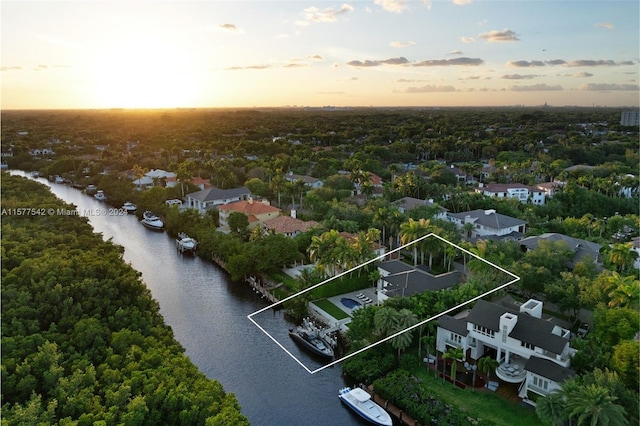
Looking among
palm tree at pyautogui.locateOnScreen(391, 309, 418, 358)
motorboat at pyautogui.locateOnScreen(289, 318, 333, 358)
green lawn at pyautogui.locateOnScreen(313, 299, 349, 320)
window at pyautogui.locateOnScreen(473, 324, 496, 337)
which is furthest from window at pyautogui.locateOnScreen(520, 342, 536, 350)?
green lawn at pyautogui.locateOnScreen(313, 299, 349, 320)

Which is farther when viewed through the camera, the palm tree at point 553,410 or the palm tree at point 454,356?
the palm tree at point 454,356

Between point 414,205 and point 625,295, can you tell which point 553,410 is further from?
point 414,205

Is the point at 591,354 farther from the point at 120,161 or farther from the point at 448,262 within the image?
the point at 120,161

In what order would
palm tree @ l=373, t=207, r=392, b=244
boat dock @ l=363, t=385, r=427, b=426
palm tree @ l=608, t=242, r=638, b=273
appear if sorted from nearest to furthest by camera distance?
boat dock @ l=363, t=385, r=427, b=426 < palm tree @ l=608, t=242, r=638, b=273 < palm tree @ l=373, t=207, r=392, b=244

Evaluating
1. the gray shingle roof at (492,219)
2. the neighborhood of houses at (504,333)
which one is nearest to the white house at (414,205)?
the gray shingle roof at (492,219)

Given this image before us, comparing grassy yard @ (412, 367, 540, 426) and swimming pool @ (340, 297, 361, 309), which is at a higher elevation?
swimming pool @ (340, 297, 361, 309)

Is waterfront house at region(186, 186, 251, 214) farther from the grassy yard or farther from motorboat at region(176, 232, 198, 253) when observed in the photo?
the grassy yard

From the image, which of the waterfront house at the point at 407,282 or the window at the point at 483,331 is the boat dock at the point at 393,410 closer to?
the waterfront house at the point at 407,282

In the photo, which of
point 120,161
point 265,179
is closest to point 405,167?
point 265,179
